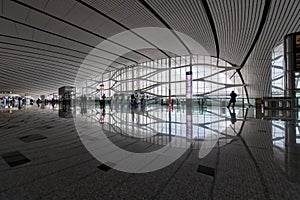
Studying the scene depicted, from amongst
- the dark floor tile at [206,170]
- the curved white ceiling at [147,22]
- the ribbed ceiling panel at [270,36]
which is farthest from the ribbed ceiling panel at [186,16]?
the dark floor tile at [206,170]

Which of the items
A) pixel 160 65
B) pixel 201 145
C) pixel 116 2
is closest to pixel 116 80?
pixel 160 65

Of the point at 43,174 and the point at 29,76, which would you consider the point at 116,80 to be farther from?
the point at 43,174

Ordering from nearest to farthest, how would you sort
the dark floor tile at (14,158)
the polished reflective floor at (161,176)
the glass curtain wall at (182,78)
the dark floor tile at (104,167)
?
the polished reflective floor at (161,176) < the dark floor tile at (104,167) < the dark floor tile at (14,158) < the glass curtain wall at (182,78)

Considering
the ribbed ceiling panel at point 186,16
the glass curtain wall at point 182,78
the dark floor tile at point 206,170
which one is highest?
the ribbed ceiling panel at point 186,16

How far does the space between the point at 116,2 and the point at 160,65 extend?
2293 centimetres

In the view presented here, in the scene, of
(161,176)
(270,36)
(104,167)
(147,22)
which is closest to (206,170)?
(161,176)

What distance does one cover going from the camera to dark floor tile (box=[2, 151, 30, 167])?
2012 mm

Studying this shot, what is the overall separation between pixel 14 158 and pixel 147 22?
16864mm

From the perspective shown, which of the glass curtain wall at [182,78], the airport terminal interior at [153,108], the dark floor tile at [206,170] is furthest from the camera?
the glass curtain wall at [182,78]

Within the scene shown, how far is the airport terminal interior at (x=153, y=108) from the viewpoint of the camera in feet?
5.07

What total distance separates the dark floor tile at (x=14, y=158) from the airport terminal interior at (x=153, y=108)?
0.01m

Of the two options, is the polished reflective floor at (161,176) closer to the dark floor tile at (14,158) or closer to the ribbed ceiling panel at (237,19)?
the dark floor tile at (14,158)

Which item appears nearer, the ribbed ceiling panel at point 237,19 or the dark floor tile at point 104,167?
the dark floor tile at point 104,167

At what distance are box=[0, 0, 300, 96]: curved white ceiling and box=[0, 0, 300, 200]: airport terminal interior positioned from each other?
13 centimetres
